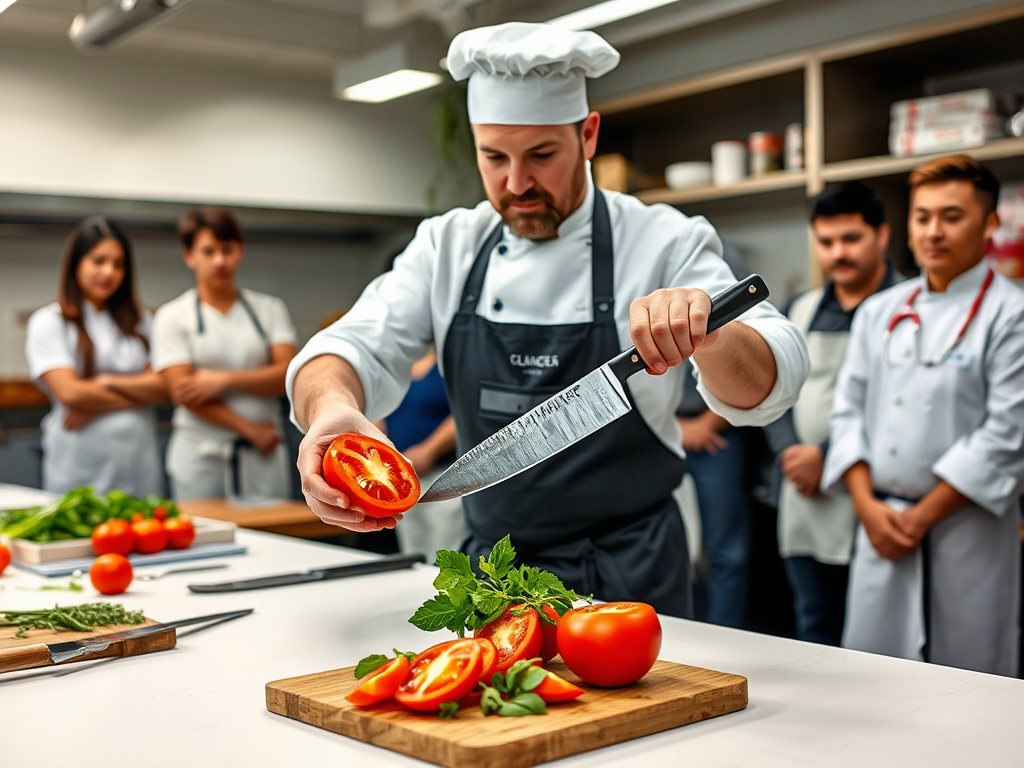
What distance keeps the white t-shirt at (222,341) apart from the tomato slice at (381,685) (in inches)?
108

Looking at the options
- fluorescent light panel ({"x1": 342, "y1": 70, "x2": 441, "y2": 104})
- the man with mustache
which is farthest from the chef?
fluorescent light panel ({"x1": 342, "y1": 70, "x2": 441, "y2": 104})

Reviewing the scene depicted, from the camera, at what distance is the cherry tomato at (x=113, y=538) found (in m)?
1.92

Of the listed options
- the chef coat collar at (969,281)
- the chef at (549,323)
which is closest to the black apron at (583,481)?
the chef at (549,323)

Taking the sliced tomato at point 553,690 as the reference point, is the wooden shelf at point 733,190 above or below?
above

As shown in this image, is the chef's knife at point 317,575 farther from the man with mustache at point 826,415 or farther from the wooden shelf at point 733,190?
the wooden shelf at point 733,190

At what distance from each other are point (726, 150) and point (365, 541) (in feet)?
6.63

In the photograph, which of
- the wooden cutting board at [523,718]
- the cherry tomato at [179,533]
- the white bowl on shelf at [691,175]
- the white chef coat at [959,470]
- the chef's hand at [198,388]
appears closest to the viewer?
the wooden cutting board at [523,718]

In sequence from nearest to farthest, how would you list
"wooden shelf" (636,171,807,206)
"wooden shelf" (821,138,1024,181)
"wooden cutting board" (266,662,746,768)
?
"wooden cutting board" (266,662,746,768)
"wooden shelf" (821,138,1024,181)
"wooden shelf" (636,171,807,206)

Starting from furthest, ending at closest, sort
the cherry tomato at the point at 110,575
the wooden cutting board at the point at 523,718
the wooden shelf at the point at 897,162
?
the wooden shelf at the point at 897,162, the cherry tomato at the point at 110,575, the wooden cutting board at the point at 523,718

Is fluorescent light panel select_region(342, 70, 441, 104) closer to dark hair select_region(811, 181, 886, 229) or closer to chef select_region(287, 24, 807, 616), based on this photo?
dark hair select_region(811, 181, 886, 229)

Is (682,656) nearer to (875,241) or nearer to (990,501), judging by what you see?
(990,501)

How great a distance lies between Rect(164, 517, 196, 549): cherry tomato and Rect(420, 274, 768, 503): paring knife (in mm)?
810

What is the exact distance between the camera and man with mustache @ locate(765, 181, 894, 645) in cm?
309

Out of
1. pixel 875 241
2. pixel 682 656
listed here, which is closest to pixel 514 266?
pixel 682 656
